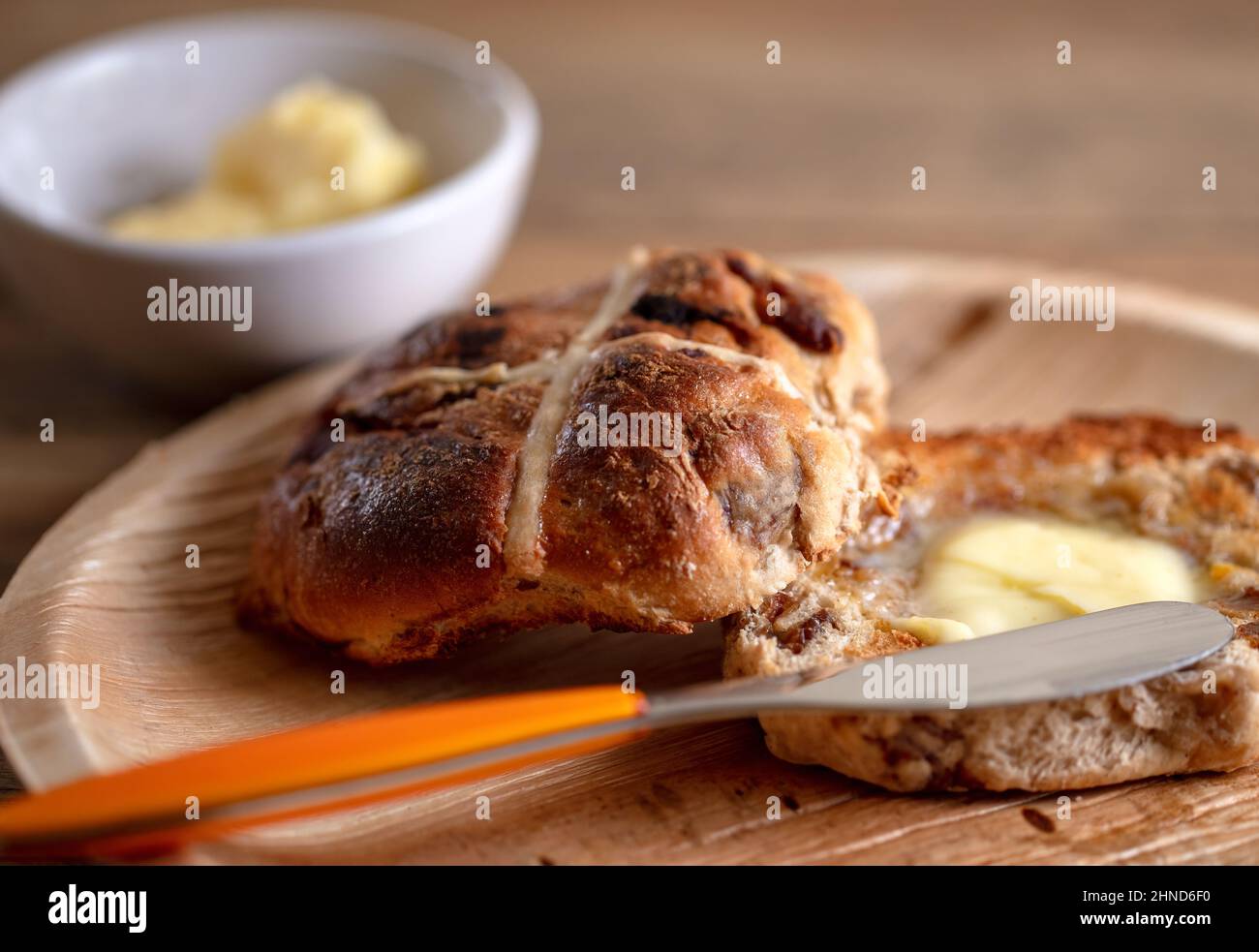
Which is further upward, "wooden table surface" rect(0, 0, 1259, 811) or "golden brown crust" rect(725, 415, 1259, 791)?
"wooden table surface" rect(0, 0, 1259, 811)

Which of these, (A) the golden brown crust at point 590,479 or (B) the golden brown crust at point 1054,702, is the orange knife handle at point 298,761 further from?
(B) the golden brown crust at point 1054,702

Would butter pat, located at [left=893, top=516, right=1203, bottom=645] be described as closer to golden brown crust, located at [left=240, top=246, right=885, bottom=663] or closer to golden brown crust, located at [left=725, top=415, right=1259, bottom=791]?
golden brown crust, located at [left=725, top=415, right=1259, bottom=791]

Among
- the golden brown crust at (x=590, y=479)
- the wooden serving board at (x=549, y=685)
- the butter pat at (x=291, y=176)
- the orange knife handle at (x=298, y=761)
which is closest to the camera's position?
the orange knife handle at (x=298, y=761)

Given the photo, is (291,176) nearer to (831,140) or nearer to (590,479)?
(590,479)

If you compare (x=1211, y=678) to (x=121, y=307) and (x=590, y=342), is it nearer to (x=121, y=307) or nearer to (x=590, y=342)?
(x=590, y=342)

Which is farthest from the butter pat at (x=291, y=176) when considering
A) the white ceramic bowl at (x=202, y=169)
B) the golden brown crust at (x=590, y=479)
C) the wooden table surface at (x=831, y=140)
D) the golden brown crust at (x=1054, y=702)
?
the golden brown crust at (x=1054, y=702)

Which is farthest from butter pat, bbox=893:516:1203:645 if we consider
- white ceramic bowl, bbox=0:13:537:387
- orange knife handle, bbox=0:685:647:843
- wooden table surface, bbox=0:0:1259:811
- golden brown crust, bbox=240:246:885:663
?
wooden table surface, bbox=0:0:1259:811

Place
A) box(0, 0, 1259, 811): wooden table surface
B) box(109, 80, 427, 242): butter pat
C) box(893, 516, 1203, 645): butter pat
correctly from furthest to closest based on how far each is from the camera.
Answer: box(0, 0, 1259, 811): wooden table surface
box(109, 80, 427, 242): butter pat
box(893, 516, 1203, 645): butter pat

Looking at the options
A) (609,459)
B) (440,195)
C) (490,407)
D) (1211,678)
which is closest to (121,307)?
(440,195)
